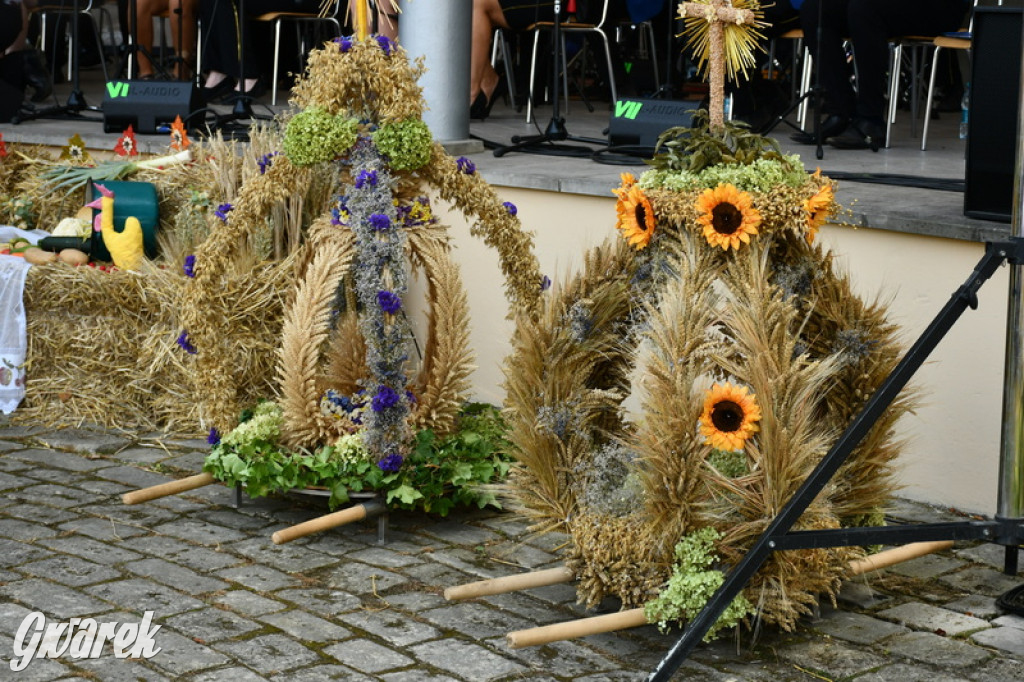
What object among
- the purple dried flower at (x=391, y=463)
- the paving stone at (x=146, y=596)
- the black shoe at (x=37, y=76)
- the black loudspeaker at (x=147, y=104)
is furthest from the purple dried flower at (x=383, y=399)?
the black shoe at (x=37, y=76)

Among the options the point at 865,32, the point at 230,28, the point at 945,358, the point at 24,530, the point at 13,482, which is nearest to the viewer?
the point at 24,530

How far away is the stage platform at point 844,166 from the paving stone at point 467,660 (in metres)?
1.63

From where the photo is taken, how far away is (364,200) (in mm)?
3961

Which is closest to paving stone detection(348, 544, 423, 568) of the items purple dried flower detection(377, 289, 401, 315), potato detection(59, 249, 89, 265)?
purple dried flower detection(377, 289, 401, 315)

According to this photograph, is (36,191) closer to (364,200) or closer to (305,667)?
(364,200)

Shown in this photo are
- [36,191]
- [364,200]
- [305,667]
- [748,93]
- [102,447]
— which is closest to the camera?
[305,667]

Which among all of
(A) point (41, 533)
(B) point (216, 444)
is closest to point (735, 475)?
(B) point (216, 444)

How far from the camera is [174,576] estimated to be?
3.78 meters

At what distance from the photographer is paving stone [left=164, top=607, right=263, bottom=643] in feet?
11.1

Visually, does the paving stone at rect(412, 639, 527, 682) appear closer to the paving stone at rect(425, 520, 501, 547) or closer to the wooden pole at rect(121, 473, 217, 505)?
the paving stone at rect(425, 520, 501, 547)

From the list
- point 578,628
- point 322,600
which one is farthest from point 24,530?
point 578,628

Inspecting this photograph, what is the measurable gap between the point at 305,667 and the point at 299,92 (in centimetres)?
178

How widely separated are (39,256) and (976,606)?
4030 millimetres

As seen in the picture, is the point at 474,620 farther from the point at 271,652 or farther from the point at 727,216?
the point at 727,216
